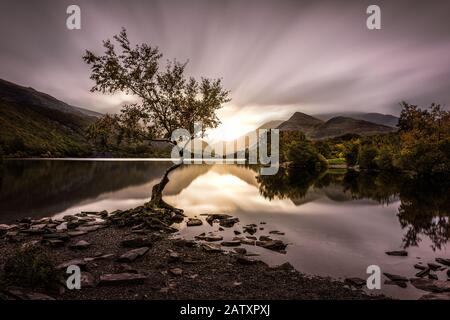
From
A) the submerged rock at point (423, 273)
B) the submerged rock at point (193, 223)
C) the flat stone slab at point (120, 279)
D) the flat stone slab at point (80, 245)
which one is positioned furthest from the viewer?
the submerged rock at point (193, 223)

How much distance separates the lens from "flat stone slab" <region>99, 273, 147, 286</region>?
11.2 metres

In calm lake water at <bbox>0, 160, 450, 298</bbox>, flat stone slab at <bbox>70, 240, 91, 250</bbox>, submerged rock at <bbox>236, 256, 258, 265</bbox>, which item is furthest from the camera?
flat stone slab at <bbox>70, 240, 91, 250</bbox>

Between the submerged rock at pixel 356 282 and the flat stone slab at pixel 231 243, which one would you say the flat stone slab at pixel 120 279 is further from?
the submerged rock at pixel 356 282

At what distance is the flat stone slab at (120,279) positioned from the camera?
11.2m

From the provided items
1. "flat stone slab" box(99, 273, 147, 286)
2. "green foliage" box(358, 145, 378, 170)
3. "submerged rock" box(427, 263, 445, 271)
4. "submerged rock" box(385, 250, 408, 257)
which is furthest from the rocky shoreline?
"green foliage" box(358, 145, 378, 170)

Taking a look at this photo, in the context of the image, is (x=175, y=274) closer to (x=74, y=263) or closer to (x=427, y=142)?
(x=74, y=263)

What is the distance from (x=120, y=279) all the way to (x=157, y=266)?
248cm

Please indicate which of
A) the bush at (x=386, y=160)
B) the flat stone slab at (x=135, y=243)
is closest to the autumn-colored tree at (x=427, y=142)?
the bush at (x=386, y=160)

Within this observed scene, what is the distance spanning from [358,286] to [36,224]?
2395 cm

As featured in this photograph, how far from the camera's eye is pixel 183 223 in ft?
79.1

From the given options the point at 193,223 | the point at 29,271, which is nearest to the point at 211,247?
the point at 193,223

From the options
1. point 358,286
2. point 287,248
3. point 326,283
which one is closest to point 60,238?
point 287,248

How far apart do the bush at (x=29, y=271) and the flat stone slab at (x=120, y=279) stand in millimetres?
1773

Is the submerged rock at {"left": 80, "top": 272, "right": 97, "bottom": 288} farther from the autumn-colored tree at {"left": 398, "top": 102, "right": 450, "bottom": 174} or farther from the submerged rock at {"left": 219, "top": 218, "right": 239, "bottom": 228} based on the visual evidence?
the autumn-colored tree at {"left": 398, "top": 102, "right": 450, "bottom": 174}
